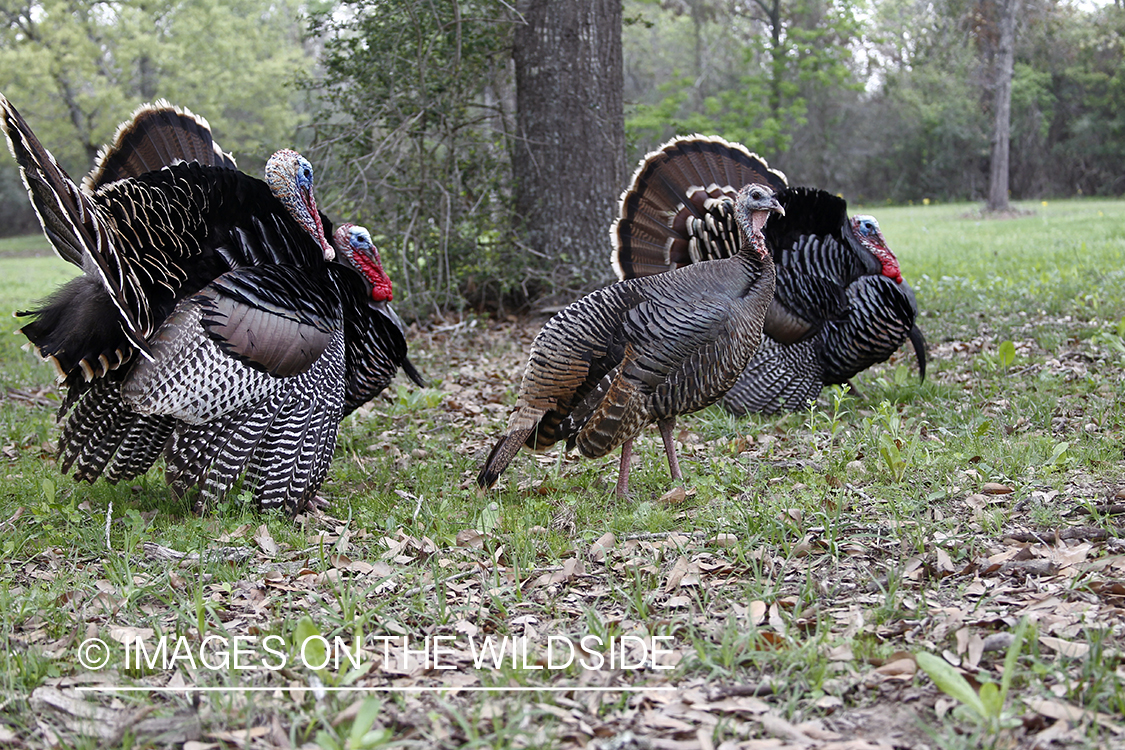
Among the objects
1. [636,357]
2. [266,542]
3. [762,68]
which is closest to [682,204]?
[636,357]

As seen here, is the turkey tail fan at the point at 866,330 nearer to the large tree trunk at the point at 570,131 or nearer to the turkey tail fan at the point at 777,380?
the turkey tail fan at the point at 777,380

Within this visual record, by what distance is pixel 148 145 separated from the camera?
479 cm

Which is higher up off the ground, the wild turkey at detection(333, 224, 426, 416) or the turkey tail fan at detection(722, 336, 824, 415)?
the wild turkey at detection(333, 224, 426, 416)

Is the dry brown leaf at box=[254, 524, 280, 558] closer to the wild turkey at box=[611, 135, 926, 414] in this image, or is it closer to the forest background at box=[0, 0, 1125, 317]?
the wild turkey at box=[611, 135, 926, 414]

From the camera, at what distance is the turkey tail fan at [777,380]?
564 cm

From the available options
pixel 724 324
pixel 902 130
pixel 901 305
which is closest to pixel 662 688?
pixel 724 324

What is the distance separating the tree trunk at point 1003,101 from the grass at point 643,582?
59.9 ft

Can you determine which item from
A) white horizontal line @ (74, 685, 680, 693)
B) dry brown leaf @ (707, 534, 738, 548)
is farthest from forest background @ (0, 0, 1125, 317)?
white horizontal line @ (74, 685, 680, 693)

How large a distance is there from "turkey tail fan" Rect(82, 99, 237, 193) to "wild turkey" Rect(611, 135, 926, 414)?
2425mm

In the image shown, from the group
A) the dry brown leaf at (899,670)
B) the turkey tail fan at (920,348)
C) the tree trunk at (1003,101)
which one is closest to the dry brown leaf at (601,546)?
the dry brown leaf at (899,670)

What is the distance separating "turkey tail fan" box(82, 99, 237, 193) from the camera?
15.6ft

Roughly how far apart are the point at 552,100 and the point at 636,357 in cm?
468

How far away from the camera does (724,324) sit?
4188 mm

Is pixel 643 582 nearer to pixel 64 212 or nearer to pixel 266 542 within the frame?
pixel 266 542
